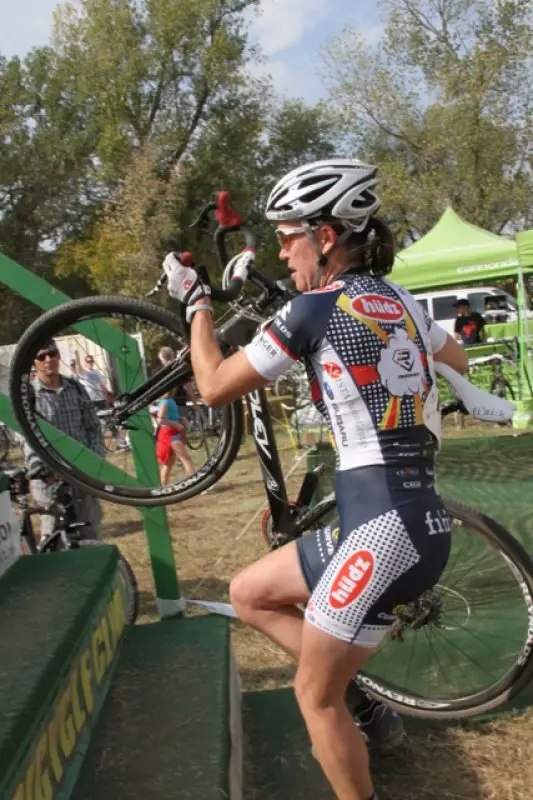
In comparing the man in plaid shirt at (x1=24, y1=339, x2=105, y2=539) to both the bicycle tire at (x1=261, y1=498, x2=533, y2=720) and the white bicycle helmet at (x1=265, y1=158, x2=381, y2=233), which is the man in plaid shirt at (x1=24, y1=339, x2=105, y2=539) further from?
the bicycle tire at (x1=261, y1=498, x2=533, y2=720)

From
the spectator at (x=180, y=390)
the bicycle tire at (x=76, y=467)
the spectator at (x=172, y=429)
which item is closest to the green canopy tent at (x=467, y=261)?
the spectator at (x=172, y=429)

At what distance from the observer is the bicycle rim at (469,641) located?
3225mm

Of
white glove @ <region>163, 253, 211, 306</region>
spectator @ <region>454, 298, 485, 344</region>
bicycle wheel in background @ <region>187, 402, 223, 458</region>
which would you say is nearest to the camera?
white glove @ <region>163, 253, 211, 306</region>

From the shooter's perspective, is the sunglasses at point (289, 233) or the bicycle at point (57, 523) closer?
the sunglasses at point (289, 233)

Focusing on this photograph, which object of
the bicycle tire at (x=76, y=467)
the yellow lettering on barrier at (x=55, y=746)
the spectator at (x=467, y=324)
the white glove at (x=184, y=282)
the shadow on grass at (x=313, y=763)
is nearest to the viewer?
the yellow lettering on barrier at (x=55, y=746)

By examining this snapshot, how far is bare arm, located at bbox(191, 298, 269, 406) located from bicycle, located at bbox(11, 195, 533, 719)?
54 centimetres

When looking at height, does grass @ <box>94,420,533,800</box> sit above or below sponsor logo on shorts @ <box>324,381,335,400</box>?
below

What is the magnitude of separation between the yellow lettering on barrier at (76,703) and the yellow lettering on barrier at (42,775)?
12.9 inches

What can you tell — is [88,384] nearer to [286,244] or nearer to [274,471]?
[274,471]

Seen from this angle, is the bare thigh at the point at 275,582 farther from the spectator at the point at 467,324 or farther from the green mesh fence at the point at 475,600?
the spectator at the point at 467,324

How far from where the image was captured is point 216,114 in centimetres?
3488

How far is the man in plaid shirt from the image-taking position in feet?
15.5

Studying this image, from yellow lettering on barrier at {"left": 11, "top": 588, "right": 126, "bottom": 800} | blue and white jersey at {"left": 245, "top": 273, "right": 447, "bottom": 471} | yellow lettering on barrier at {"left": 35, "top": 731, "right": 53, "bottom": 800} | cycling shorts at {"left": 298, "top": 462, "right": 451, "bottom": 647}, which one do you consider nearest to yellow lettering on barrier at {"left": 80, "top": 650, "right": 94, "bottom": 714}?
yellow lettering on barrier at {"left": 11, "top": 588, "right": 126, "bottom": 800}

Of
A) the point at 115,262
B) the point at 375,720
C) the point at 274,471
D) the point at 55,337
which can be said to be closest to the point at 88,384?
the point at 55,337
